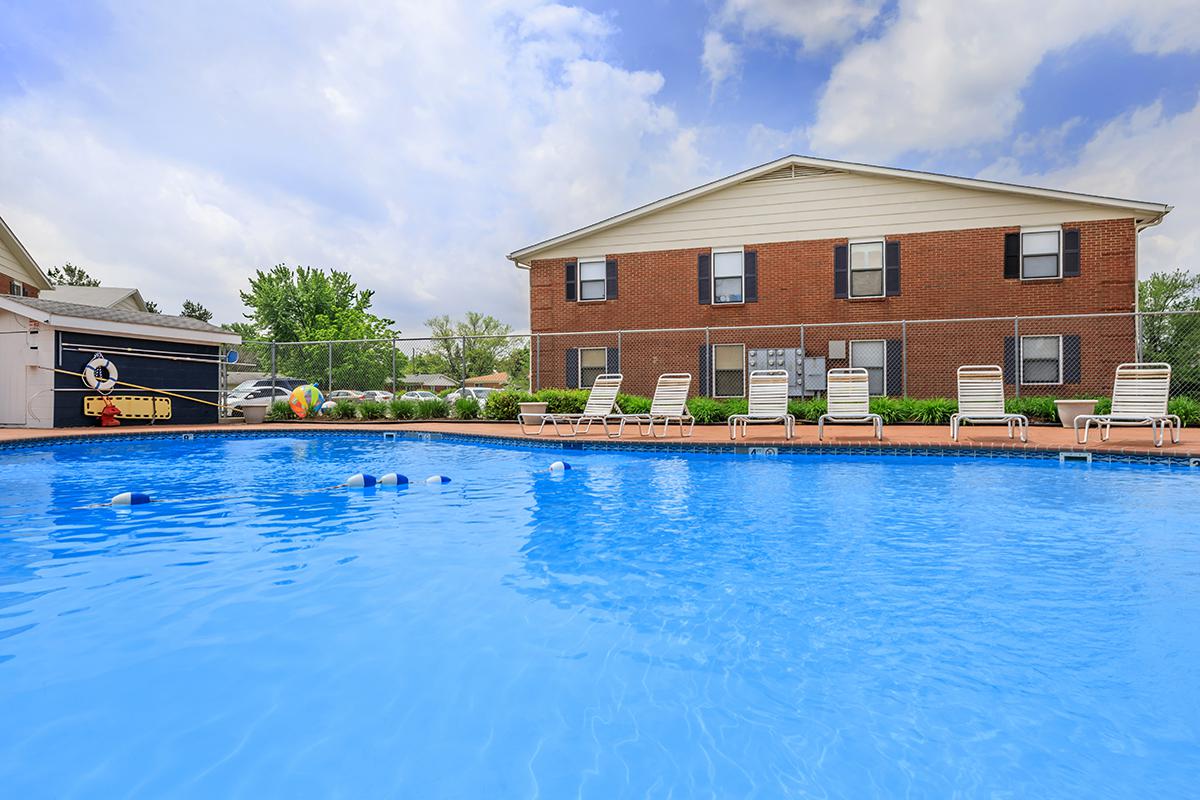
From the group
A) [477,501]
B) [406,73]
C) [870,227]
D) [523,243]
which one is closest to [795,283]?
[870,227]

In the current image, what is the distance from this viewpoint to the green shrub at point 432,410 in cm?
1639

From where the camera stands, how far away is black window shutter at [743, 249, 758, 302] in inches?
666

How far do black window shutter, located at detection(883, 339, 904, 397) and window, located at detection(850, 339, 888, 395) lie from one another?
1.8 inches

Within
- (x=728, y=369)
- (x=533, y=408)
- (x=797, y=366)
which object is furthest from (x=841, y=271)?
(x=533, y=408)

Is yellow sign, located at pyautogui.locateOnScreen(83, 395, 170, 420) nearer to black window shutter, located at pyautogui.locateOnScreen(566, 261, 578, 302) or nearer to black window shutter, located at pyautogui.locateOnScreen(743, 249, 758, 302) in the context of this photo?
black window shutter, located at pyautogui.locateOnScreen(566, 261, 578, 302)

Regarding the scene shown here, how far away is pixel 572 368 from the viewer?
1789cm

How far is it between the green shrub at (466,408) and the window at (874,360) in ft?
31.6

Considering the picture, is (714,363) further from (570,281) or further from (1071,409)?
(1071,409)

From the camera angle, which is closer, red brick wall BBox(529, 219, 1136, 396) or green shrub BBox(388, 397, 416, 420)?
red brick wall BBox(529, 219, 1136, 396)

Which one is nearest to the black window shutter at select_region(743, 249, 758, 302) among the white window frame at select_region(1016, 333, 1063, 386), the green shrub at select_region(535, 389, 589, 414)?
the green shrub at select_region(535, 389, 589, 414)

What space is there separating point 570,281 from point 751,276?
506cm

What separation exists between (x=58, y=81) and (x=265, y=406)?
25.5 feet

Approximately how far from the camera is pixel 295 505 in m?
6.30

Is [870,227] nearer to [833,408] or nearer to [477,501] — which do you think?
[833,408]
